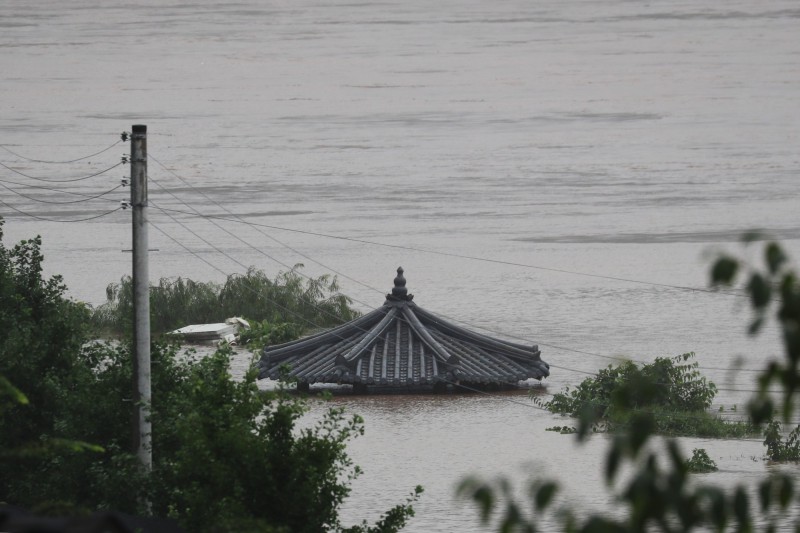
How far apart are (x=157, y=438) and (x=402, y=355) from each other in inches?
542

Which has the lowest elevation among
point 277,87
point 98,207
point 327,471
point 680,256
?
point 327,471

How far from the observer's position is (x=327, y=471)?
45.2 feet

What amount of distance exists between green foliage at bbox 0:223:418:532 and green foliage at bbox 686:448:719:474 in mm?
8047

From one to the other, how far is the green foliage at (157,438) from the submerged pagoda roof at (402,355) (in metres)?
9.75

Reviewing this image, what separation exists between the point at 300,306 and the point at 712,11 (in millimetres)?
113618

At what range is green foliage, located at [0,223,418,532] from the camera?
1345 centimetres

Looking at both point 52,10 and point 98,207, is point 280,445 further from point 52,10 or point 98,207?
point 52,10

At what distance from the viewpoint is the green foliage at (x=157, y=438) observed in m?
13.5

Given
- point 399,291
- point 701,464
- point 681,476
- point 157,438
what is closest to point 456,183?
point 399,291

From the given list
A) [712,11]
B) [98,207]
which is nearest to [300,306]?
[98,207]

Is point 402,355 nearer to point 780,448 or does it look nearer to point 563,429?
point 563,429

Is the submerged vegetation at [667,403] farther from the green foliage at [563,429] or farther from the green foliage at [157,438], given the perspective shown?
the green foliage at [157,438]

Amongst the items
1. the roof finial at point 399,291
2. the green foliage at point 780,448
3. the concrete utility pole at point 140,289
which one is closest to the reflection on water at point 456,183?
the green foliage at point 780,448

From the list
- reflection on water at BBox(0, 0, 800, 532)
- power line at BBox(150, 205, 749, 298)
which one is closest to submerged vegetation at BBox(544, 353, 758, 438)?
reflection on water at BBox(0, 0, 800, 532)
